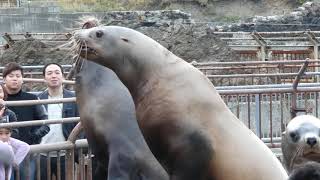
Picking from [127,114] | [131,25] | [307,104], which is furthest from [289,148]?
[131,25]

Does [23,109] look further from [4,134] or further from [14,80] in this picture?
[4,134]

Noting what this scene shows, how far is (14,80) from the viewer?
30.5 feet

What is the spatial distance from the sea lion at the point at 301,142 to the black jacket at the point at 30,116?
7.87ft

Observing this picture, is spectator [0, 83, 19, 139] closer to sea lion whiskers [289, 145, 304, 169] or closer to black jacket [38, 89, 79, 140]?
black jacket [38, 89, 79, 140]

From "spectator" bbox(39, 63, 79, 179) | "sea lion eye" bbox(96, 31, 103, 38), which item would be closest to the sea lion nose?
"sea lion eye" bbox(96, 31, 103, 38)

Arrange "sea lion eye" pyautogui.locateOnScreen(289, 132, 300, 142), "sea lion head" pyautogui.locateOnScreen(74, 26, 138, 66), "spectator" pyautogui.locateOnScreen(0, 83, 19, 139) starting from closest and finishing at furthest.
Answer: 1. "sea lion head" pyautogui.locateOnScreen(74, 26, 138, 66)
2. "sea lion eye" pyautogui.locateOnScreen(289, 132, 300, 142)
3. "spectator" pyautogui.locateOnScreen(0, 83, 19, 139)

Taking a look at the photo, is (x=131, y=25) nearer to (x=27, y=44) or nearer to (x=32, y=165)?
(x=27, y=44)

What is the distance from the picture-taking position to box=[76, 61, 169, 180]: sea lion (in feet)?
23.9

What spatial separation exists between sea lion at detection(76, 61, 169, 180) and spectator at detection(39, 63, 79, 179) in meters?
0.91

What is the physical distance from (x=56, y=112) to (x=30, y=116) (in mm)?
279

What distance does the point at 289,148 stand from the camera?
768 cm

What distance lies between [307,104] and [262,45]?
1465 centimetres

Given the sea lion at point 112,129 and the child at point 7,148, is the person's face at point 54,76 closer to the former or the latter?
the child at point 7,148

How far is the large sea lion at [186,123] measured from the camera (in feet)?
21.1
